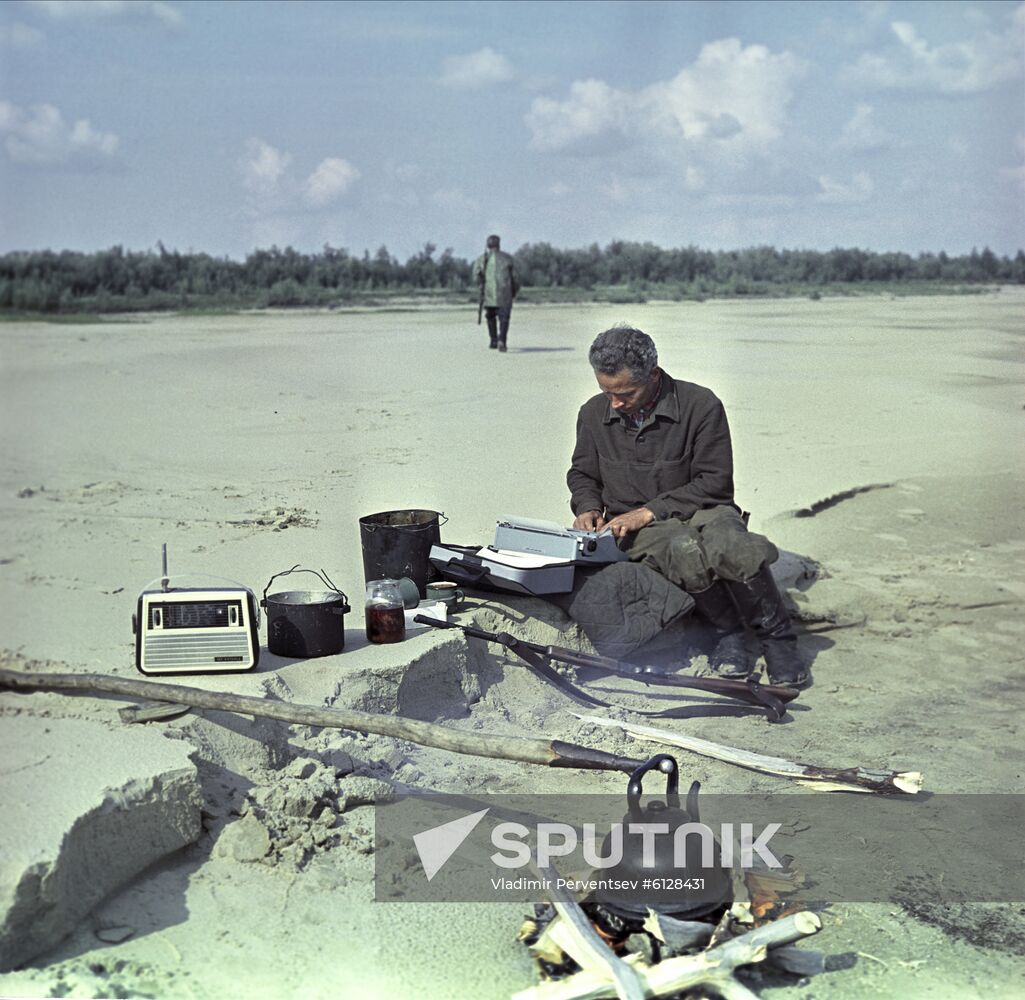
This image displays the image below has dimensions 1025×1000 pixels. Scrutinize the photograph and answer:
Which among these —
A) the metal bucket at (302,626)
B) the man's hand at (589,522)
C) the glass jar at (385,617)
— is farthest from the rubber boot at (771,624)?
the metal bucket at (302,626)

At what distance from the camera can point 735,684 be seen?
511cm

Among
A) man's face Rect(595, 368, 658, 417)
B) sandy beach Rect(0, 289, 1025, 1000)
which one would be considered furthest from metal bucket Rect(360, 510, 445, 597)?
man's face Rect(595, 368, 658, 417)

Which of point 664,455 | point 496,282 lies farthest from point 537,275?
point 664,455

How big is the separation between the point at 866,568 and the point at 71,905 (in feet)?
17.1

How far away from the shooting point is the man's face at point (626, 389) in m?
5.39

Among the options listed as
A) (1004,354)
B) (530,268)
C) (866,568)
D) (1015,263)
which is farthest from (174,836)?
(530,268)

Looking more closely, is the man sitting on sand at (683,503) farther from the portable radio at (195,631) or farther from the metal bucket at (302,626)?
the portable radio at (195,631)

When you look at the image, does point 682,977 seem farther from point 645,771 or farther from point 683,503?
point 683,503

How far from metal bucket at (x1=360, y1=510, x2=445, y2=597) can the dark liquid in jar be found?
0.55 meters

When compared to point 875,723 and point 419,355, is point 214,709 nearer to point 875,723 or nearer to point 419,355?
point 875,723

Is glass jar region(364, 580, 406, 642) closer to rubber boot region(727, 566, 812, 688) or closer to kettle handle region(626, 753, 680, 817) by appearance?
rubber boot region(727, 566, 812, 688)

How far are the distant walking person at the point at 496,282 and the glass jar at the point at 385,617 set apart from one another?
10.9m

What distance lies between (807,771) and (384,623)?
5.65 feet

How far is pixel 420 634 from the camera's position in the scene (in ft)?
16.7
